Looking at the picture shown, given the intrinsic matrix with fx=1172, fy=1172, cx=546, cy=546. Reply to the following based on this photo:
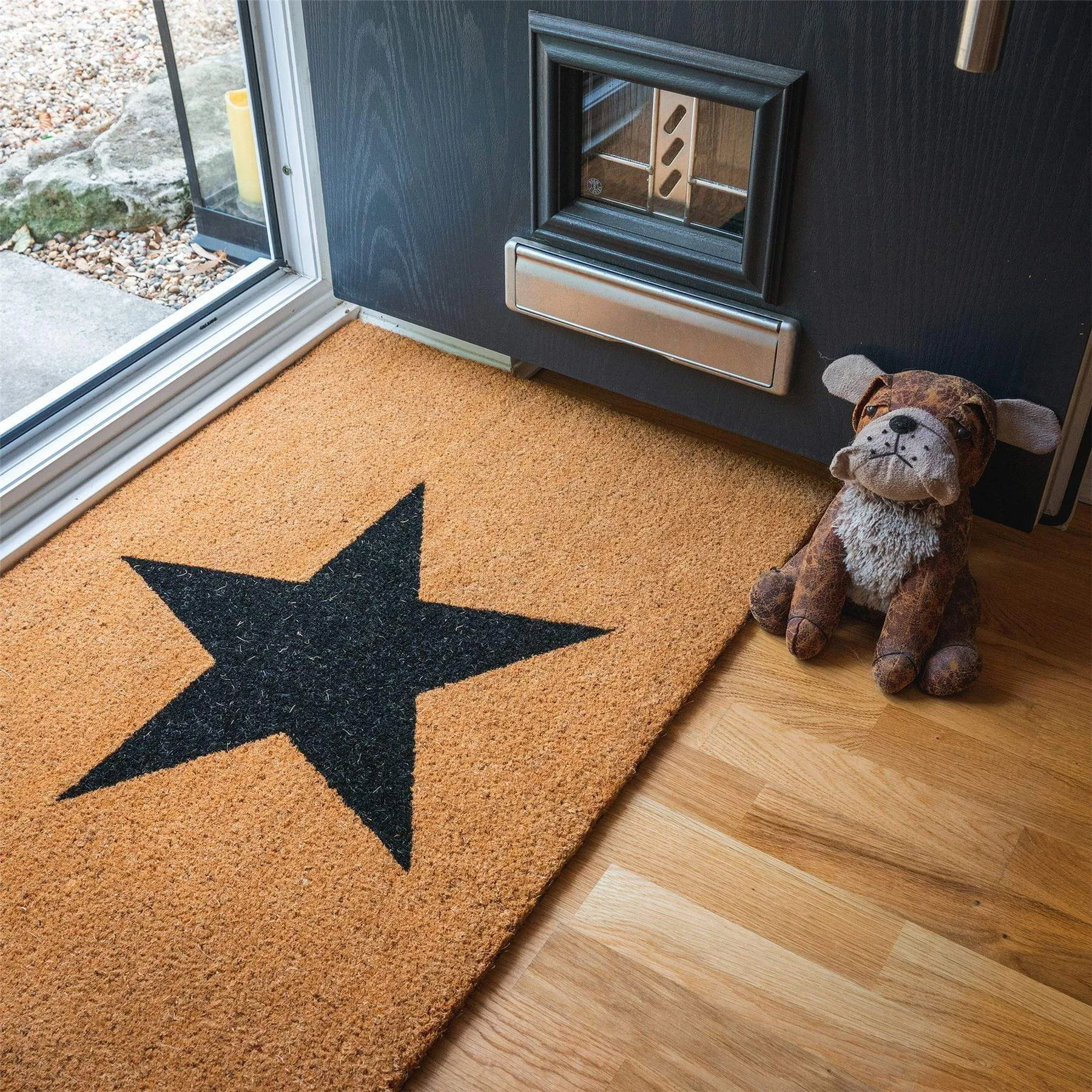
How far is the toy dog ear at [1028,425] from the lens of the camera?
1290 mm

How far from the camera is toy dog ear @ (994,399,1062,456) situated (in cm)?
129

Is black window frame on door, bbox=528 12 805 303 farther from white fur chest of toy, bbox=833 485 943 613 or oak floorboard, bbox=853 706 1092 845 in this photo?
oak floorboard, bbox=853 706 1092 845

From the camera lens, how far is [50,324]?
171 cm

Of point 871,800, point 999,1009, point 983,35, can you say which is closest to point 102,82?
point 983,35

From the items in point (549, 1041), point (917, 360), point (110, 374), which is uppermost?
point (917, 360)

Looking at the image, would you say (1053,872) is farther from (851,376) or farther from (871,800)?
(851,376)

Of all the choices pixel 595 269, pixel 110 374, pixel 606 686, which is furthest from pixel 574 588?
pixel 110 374

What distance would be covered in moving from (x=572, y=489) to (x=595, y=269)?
11.4 inches

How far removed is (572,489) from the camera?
5.18ft

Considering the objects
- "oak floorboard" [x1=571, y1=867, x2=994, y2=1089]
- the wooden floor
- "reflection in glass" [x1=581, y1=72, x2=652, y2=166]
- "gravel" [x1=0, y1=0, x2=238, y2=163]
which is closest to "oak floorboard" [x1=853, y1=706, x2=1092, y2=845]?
the wooden floor

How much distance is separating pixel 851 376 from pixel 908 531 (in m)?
0.21

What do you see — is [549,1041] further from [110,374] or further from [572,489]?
[110,374]

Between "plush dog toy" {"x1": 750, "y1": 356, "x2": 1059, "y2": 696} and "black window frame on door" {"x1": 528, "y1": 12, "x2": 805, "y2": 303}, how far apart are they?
0.65ft

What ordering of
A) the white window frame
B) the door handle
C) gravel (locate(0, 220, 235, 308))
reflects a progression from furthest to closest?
1. gravel (locate(0, 220, 235, 308))
2. the white window frame
3. the door handle
